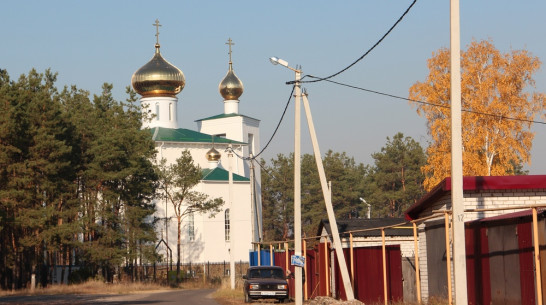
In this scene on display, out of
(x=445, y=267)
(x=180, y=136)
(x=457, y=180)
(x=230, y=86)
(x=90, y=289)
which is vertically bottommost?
(x=90, y=289)

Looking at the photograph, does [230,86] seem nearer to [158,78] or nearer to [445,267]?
[158,78]

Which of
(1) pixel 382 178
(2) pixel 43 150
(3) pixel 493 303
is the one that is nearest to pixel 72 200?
(2) pixel 43 150

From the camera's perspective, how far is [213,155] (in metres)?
82.5

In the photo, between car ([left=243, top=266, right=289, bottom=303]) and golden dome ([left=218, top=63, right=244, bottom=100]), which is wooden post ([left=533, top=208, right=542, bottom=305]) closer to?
car ([left=243, top=266, right=289, bottom=303])

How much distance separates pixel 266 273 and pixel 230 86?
205 feet

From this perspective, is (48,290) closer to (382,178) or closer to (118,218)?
(118,218)

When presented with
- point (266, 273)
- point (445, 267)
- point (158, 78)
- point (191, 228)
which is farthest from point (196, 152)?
point (445, 267)

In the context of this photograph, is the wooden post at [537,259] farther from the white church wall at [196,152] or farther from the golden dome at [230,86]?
the golden dome at [230,86]

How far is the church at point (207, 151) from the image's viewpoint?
76.8m

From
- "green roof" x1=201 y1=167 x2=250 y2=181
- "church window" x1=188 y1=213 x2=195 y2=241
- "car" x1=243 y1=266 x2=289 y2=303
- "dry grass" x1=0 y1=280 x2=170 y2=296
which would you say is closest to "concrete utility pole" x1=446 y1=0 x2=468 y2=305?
"car" x1=243 y1=266 x2=289 y2=303

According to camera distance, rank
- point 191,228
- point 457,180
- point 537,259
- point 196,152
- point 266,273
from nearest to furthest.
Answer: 1. point 457,180
2. point 537,259
3. point 266,273
4. point 191,228
5. point 196,152

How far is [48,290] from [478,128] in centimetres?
2480

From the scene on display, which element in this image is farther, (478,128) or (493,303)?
(478,128)

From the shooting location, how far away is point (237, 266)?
242 feet
